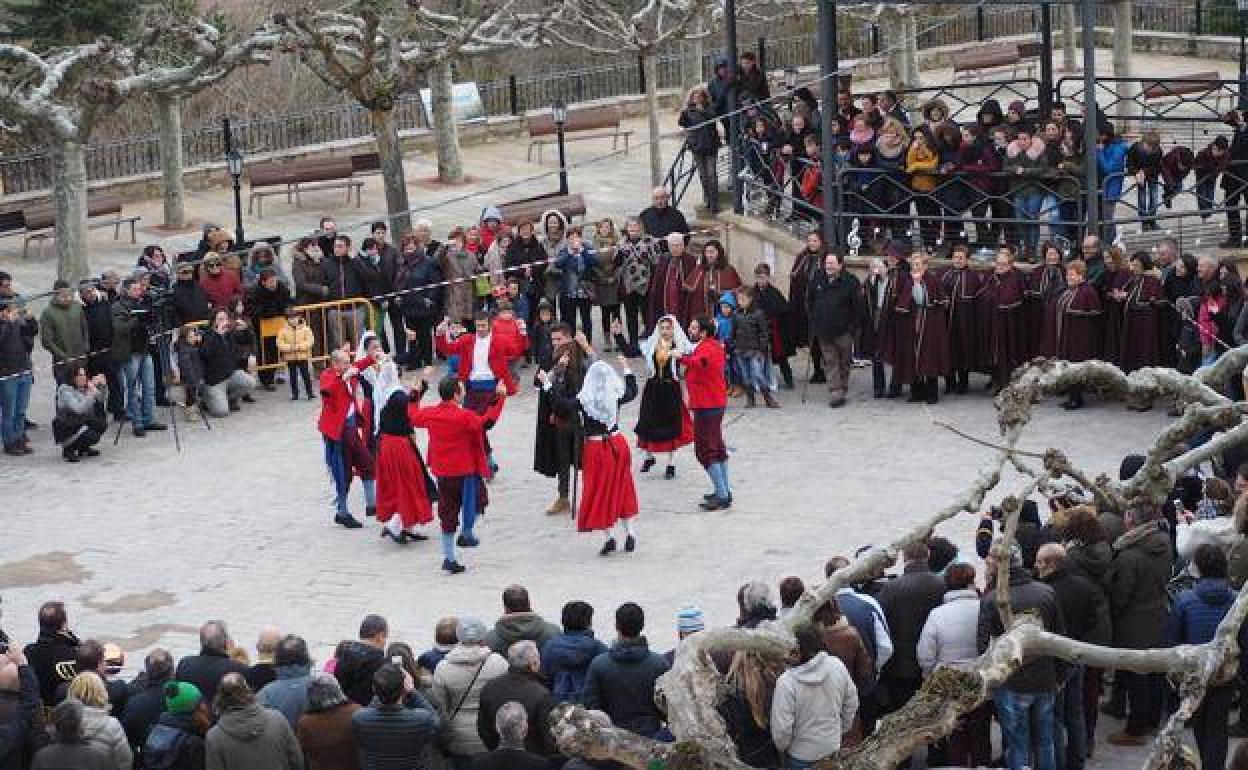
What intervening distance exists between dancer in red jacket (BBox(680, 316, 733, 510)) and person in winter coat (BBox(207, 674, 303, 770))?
7838 mm

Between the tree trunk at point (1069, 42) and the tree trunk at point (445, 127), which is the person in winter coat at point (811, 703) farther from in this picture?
the tree trunk at point (1069, 42)

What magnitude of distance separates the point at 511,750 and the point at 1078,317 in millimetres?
11661

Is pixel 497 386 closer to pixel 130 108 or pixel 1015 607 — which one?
pixel 1015 607

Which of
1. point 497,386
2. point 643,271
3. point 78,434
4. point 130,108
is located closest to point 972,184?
point 643,271

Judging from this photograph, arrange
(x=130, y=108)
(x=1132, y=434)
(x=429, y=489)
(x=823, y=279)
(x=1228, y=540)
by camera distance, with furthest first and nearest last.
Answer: (x=130, y=108), (x=823, y=279), (x=1132, y=434), (x=429, y=489), (x=1228, y=540)

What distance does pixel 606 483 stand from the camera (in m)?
18.7

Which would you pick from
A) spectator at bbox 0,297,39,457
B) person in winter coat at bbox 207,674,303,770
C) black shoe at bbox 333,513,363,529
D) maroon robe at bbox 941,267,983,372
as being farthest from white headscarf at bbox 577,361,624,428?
person in winter coat at bbox 207,674,303,770

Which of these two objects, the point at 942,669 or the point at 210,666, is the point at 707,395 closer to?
the point at 210,666

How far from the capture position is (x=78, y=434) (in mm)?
22250

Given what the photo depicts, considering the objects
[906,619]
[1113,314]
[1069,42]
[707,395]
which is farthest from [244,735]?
[1069,42]

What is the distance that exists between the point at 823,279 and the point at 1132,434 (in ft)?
10.8

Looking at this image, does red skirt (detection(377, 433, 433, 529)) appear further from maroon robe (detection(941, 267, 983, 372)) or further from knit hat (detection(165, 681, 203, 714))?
knit hat (detection(165, 681, 203, 714))

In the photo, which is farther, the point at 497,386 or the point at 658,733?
the point at 497,386

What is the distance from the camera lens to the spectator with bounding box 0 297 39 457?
22.5 m
